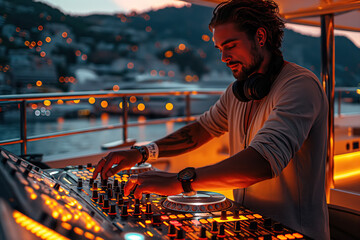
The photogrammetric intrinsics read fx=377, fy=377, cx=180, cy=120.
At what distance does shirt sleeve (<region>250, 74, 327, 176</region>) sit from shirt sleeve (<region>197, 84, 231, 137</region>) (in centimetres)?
48

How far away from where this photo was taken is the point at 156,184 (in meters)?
1.03

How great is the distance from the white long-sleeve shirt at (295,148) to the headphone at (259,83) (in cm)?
3

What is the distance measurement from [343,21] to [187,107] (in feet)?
6.93

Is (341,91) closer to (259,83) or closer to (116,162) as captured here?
(259,83)

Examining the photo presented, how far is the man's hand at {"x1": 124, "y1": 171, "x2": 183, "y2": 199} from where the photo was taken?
103 centimetres

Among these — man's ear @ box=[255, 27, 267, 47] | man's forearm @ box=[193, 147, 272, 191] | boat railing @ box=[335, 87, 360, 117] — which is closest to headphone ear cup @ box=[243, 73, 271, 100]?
man's ear @ box=[255, 27, 267, 47]

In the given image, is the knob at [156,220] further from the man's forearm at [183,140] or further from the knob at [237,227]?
the man's forearm at [183,140]

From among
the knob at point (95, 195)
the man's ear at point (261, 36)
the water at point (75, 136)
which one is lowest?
the water at point (75, 136)

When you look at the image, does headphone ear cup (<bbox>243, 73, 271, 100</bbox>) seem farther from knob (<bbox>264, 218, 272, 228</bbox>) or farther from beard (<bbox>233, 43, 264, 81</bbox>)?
knob (<bbox>264, 218, 272, 228</bbox>)

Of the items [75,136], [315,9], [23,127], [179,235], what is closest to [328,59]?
[315,9]

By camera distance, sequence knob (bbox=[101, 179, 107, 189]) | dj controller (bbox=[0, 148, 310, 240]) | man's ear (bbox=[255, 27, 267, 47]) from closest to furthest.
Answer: dj controller (bbox=[0, 148, 310, 240]), knob (bbox=[101, 179, 107, 189]), man's ear (bbox=[255, 27, 267, 47])

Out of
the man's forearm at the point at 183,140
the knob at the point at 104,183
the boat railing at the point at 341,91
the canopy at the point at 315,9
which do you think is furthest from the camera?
the boat railing at the point at 341,91

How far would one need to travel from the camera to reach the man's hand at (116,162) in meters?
1.30

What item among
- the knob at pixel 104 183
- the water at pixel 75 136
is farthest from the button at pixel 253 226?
the water at pixel 75 136
